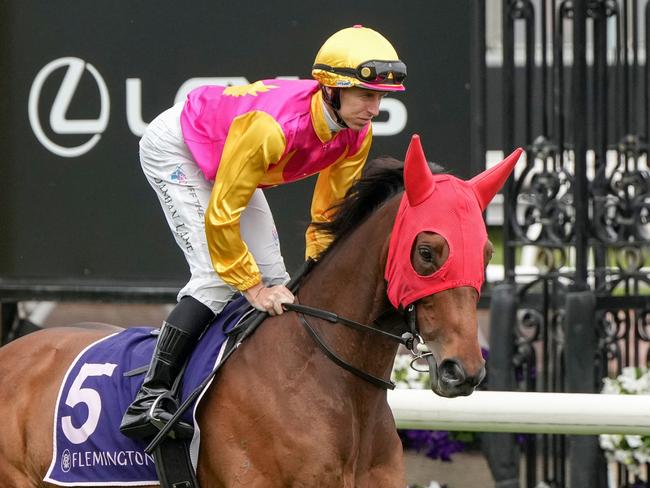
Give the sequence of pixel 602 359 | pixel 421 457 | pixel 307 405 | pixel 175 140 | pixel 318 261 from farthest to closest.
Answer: pixel 421 457 → pixel 602 359 → pixel 175 140 → pixel 318 261 → pixel 307 405

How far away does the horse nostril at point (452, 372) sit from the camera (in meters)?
3.03

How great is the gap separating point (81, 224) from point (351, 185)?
9.16 feet

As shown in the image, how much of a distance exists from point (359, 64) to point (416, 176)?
1.41ft

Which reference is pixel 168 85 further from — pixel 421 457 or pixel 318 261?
pixel 318 261

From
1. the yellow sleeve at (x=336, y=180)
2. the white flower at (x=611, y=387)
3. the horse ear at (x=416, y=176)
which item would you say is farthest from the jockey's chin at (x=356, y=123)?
the white flower at (x=611, y=387)

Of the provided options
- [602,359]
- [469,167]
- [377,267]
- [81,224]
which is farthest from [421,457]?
[377,267]

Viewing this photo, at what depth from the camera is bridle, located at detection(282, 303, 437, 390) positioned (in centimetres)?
318

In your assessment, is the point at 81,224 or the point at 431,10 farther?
the point at 81,224

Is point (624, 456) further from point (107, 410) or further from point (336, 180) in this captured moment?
point (107, 410)

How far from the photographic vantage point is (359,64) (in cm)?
338

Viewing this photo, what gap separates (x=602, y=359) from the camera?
5.21 m

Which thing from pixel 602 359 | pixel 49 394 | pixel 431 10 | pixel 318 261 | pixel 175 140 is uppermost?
pixel 431 10

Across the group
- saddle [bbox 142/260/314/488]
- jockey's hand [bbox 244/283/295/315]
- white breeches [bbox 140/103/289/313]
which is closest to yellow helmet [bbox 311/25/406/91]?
white breeches [bbox 140/103/289/313]

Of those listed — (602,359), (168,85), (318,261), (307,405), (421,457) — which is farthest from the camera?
(168,85)
